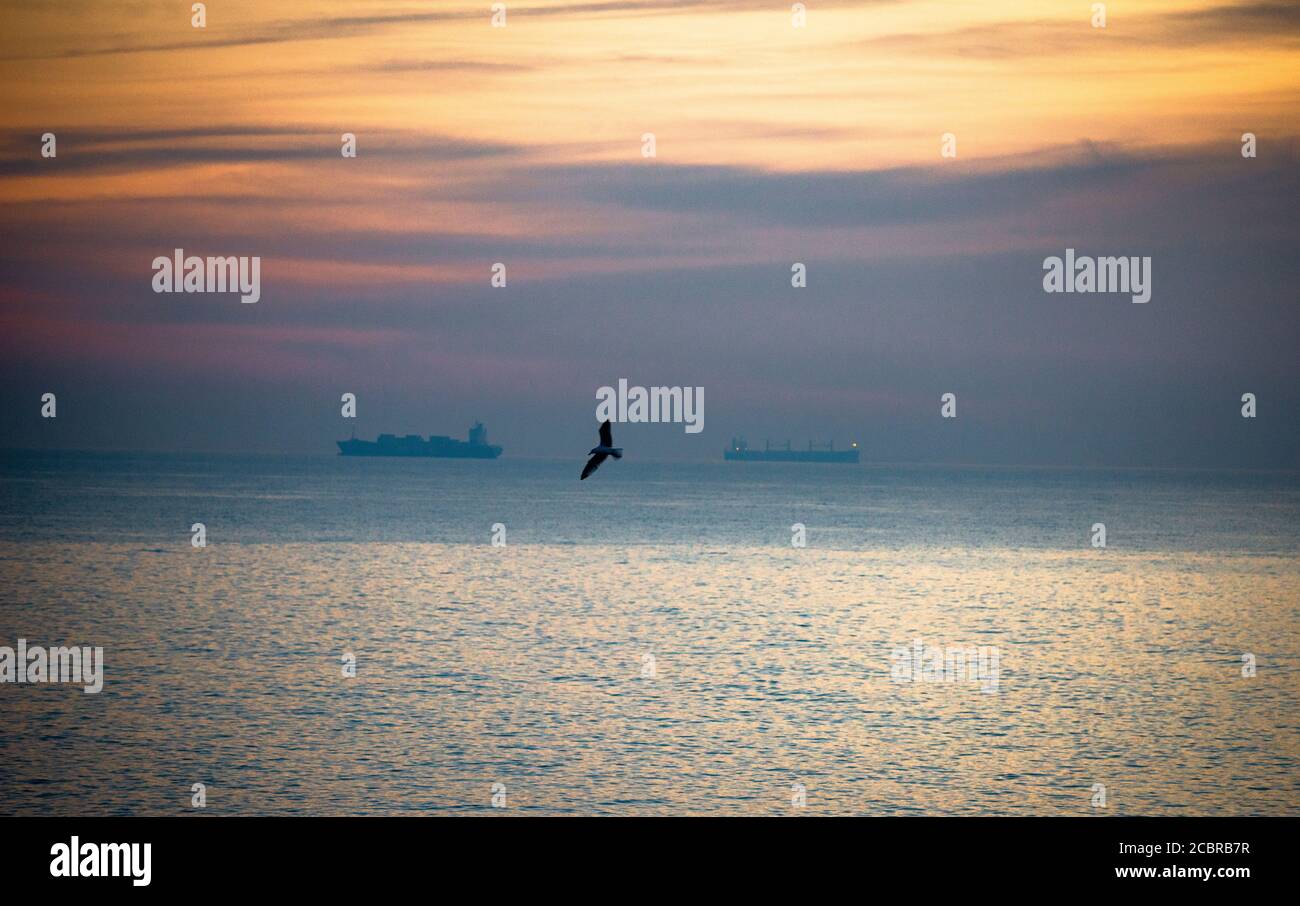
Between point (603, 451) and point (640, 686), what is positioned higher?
point (603, 451)

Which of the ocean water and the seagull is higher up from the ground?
the seagull

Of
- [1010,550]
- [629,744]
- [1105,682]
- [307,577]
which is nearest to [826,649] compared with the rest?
[1105,682]

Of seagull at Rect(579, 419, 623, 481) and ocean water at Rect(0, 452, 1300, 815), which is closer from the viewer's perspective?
seagull at Rect(579, 419, 623, 481)

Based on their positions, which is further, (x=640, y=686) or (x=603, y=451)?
(x=640, y=686)

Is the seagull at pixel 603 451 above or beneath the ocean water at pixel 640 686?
above

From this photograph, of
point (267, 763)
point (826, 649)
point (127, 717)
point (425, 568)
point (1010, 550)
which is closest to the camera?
point (267, 763)

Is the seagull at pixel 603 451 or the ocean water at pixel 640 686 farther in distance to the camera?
the ocean water at pixel 640 686
